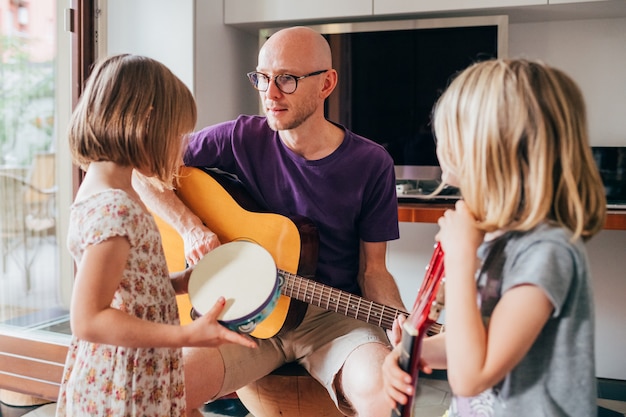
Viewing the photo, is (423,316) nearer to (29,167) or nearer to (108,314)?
(108,314)

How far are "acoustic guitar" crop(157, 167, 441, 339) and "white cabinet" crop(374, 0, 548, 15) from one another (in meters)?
1.18

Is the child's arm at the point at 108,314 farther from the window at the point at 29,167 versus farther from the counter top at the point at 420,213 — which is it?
the window at the point at 29,167

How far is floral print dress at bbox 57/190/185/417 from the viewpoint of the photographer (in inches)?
41.3

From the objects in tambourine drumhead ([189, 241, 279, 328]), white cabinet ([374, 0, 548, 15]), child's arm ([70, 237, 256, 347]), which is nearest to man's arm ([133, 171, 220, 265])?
tambourine drumhead ([189, 241, 279, 328])

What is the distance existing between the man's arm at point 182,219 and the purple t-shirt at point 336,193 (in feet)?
0.62

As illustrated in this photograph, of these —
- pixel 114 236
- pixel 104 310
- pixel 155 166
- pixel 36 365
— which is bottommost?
pixel 36 365

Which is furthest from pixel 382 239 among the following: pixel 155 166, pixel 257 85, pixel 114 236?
pixel 114 236

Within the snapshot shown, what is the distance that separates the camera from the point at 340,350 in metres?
1.54

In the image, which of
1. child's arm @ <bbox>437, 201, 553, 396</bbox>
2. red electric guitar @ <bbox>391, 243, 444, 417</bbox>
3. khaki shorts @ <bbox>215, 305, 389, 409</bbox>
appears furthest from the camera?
khaki shorts @ <bbox>215, 305, 389, 409</bbox>

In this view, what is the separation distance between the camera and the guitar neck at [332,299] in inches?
62.3

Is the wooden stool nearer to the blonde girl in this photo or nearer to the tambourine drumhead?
the tambourine drumhead

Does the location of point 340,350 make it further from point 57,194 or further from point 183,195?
point 57,194

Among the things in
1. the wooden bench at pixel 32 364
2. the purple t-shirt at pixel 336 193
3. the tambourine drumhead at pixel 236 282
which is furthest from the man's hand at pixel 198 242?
the wooden bench at pixel 32 364

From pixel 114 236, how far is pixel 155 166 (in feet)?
0.58
